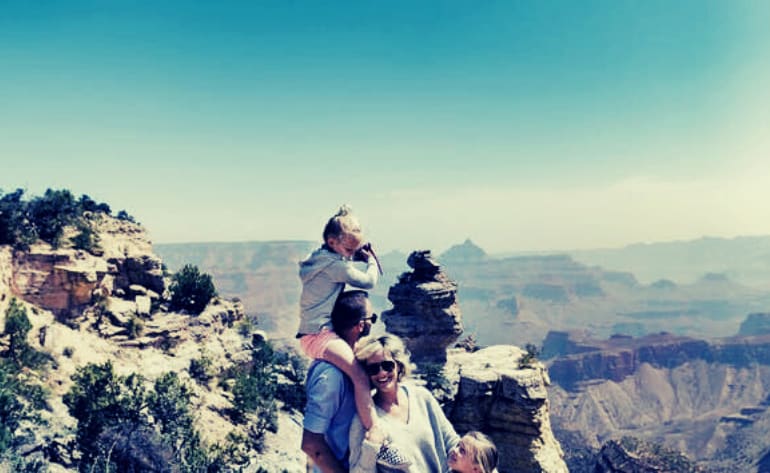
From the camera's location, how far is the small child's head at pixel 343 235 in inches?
193

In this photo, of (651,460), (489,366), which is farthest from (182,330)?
(651,460)

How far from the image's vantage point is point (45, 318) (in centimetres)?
3403

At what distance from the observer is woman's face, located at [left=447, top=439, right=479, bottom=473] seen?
412cm

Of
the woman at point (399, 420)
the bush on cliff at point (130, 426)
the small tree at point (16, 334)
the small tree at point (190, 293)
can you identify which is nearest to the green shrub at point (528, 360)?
the bush on cliff at point (130, 426)

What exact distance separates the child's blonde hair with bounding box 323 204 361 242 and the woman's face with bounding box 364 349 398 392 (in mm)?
1127

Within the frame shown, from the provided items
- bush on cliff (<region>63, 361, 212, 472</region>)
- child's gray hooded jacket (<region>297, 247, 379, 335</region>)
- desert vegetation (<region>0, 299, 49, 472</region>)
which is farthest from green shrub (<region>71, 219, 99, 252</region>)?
child's gray hooded jacket (<region>297, 247, 379, 335</region>)

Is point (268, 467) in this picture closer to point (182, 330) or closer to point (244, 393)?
point (244, 393)

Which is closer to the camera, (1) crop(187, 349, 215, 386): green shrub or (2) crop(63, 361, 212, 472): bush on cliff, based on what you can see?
(2) crop(63, 361, 212, 472): bush on cliff

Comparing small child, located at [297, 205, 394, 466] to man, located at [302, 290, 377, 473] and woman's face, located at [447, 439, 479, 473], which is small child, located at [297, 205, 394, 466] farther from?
woman's face, located at [447, 439, 479, 473]

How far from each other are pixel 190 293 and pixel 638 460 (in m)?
51.2

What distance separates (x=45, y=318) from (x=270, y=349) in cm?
1674

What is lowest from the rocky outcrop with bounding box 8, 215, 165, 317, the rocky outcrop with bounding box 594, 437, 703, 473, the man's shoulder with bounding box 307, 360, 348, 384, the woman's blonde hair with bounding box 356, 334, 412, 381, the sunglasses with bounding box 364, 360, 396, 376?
the rocky outcrop with bounding box 594, 437, 703, 473

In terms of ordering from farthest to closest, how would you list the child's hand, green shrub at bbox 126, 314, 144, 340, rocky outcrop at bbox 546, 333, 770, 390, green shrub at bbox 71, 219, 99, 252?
rocky outcrop at bbox 546, 333, 770, 390 < green shrub at bbox 71, 219, 99, 252 < green shrub at bbox 126, 314, 144, 340 < the child's hand

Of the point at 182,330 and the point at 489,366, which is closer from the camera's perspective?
the point at 489,366
